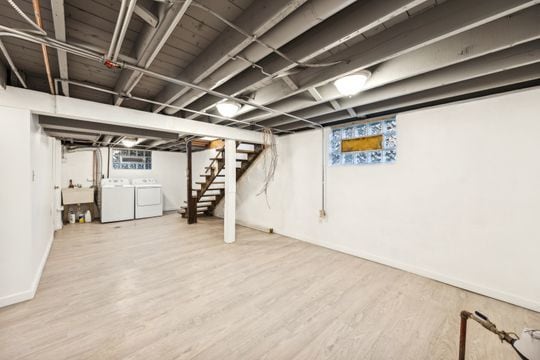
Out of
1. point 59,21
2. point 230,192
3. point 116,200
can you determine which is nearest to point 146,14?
point 59,21

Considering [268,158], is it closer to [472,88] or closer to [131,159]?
[472,88]

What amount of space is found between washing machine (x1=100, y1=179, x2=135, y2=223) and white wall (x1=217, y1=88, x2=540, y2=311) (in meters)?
5.41

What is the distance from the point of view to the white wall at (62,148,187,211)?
598 centimetres

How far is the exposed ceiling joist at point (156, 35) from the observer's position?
3.88 ft

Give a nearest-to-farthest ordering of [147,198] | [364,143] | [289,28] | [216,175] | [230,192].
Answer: [289,28], [364,143], [230,192], [216,175], [147,198]

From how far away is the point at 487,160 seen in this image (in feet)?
7.72

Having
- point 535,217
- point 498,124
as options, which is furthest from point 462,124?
point 535,217

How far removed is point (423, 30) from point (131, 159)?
775 centimetres

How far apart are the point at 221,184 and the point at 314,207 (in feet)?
10.0

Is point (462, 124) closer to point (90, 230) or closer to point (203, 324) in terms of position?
point (203, 324)

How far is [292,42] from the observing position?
167 centimetres

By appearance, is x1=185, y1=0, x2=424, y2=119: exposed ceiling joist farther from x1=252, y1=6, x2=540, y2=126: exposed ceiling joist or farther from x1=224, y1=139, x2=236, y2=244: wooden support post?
x1=224, y1=139, x2=236, y2=244: wooden support post

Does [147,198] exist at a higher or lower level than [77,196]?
lower

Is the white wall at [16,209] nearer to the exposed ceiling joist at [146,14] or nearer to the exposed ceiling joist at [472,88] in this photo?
the exposed ceiling joist at [146,14]
